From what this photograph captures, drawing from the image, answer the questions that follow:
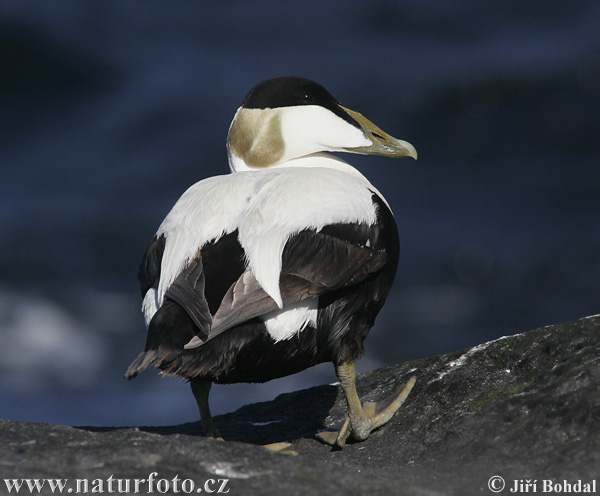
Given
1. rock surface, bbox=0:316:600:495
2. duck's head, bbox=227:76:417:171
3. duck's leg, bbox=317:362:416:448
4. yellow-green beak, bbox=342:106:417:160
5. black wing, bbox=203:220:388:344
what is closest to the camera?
rock surface, bbox=0:316:600:495

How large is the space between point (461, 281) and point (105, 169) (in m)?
4.22

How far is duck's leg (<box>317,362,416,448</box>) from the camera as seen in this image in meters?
3.20

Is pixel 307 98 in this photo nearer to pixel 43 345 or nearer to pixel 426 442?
pixel 426 442

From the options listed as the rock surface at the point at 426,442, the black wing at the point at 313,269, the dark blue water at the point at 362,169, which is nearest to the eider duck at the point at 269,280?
the black wing at the point at 313,269

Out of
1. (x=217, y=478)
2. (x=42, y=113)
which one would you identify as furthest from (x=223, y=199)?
(x=42, y=113)

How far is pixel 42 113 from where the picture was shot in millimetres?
10305

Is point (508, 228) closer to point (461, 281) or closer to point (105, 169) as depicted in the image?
point (461, 281)

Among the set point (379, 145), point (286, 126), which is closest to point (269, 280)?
point (286, 126)

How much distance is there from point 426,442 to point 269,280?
73 centimetres

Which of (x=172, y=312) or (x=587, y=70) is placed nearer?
(x=172, y=312)

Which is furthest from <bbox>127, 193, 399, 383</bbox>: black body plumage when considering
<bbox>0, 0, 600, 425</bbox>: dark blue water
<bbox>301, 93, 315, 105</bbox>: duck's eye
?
<bbox>0, 0, 600, 425</bbox>: dark blue water

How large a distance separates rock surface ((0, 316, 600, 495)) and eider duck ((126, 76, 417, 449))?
256 mm

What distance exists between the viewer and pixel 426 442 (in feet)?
9.12

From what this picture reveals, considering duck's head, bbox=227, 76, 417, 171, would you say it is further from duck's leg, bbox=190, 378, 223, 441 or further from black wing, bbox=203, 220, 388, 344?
duck's leg, bbox=190, 378, 223, 441
